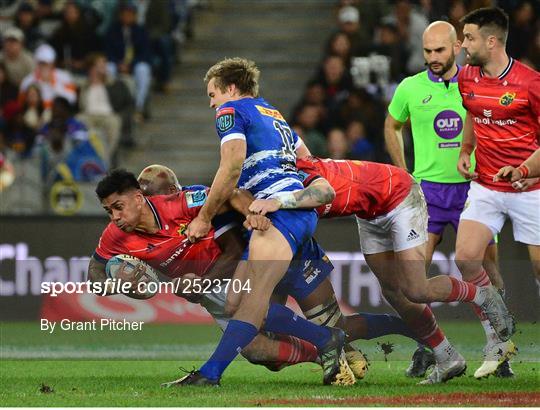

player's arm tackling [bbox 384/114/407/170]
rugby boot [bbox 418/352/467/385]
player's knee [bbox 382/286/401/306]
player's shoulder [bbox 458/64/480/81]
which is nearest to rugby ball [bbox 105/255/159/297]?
player's knee [bbox 382/286/401/306]

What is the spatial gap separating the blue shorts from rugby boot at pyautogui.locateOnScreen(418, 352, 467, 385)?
974 mm

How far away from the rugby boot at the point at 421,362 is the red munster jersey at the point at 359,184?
41.0 inches

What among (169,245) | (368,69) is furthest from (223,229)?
(368,69)

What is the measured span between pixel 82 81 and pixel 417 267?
1016 centimetres

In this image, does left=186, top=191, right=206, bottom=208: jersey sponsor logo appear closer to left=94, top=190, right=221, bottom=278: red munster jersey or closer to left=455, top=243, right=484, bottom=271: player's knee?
left=94, top=190, right=221, bottom=278: red munster jersey

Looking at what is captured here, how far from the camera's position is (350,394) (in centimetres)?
836

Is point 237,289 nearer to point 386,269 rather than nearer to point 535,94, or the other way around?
point 386,269

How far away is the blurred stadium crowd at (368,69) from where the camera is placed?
16203mm

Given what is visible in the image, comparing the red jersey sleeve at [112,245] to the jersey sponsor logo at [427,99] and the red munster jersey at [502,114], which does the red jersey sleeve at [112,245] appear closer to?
the red munster jersey at [502,114]

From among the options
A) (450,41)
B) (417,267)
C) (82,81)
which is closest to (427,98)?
(450,41)

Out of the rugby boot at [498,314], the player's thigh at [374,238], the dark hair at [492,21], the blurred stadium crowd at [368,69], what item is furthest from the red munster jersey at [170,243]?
the blurred stadium crowd at [368,69]

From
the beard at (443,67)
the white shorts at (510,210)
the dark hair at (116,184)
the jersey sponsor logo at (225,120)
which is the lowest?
the white shorts at (510,210)

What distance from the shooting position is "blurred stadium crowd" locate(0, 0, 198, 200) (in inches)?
Result: 651

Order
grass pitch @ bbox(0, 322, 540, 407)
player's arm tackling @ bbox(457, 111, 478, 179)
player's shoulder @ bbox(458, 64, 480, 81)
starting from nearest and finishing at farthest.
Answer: grass pitch @ bbox(0, 322, 540, 407) < player's shoulder @ bbox(458, 64, 480, 81) < player's arm tackling @ bbox(457, 111, 478, 179)
